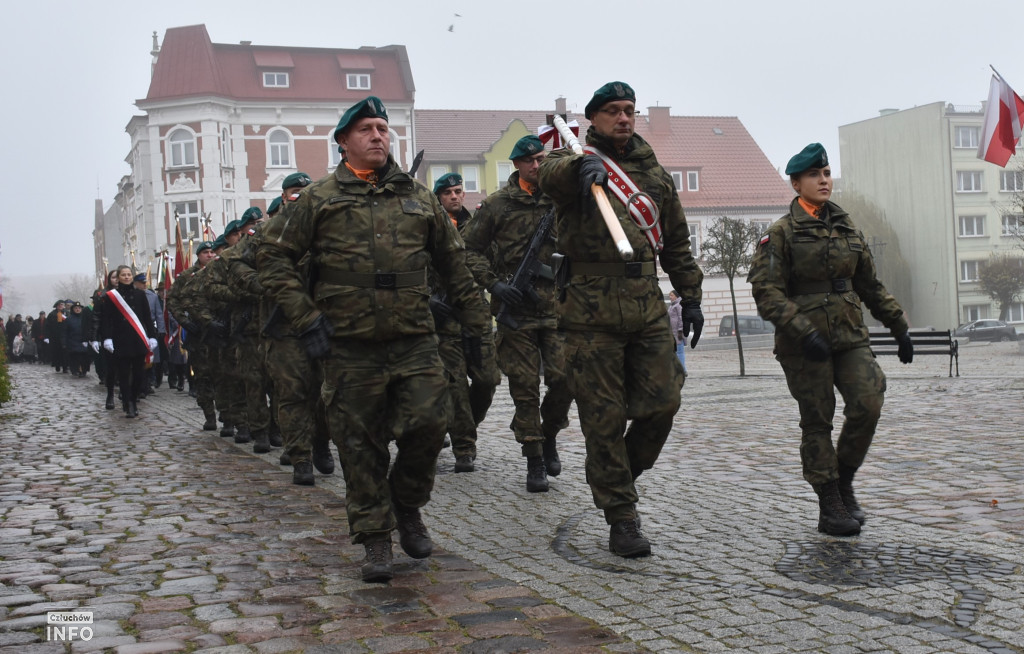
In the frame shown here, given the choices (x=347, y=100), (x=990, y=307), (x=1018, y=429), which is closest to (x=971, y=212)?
(x=990, y=307)

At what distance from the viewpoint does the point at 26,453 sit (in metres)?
11.7

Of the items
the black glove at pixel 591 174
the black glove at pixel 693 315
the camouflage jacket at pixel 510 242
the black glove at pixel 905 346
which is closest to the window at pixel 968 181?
the camouflage jacket at pixel 510 242

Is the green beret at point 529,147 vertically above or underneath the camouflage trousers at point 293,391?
above

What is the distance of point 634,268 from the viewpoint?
610 centimetres

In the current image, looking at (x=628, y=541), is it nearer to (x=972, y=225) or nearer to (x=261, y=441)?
(x=261, y=441)

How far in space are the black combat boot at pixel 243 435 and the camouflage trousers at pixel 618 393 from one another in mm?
6627

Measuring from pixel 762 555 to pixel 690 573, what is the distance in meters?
0.48

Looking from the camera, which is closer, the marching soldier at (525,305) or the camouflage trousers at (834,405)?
the camouflage trousers at (834,405)

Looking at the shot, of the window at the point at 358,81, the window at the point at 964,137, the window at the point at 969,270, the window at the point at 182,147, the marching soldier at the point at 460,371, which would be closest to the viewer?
the marching soldier at the point at 460,371

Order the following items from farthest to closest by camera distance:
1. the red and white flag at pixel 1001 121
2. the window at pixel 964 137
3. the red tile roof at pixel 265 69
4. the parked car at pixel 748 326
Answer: the window at pixel 964 137, the red tile roof at pixel 265 69, the parked car at pixel 748 326, the red and white flag at pixel 1001 121

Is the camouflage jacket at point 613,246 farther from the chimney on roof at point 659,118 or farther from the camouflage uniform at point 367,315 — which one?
the chimney on roof at point 659,118

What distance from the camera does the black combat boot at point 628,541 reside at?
5785mm

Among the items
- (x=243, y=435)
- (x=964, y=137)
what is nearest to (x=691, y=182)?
(x=964, y=137)

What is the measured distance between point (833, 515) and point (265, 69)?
57.1 m
